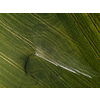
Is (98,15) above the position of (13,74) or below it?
above

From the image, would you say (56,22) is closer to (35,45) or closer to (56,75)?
(35,45)

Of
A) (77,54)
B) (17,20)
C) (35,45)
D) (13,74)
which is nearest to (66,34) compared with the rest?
(77,54)

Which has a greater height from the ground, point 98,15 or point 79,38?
point 98,15

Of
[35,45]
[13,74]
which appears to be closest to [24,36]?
[35,45]

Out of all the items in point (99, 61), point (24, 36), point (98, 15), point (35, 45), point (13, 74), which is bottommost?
point (13, 74)

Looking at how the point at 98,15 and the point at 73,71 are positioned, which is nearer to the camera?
the point at 98,15

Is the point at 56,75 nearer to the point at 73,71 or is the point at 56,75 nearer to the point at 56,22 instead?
the point at 73,71
